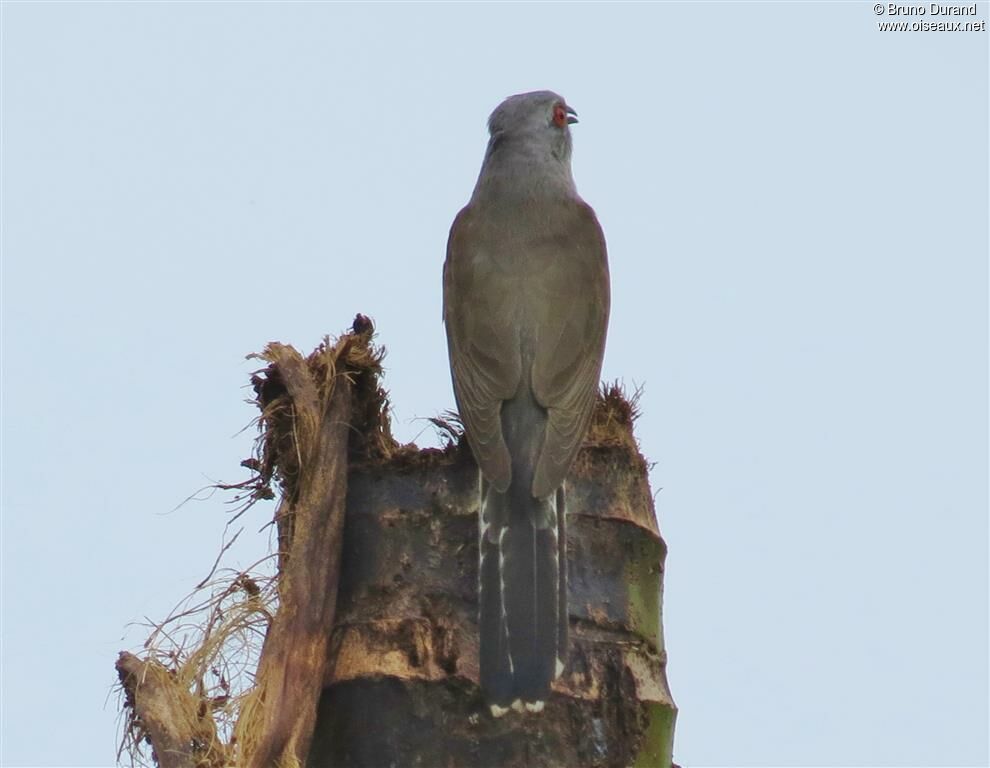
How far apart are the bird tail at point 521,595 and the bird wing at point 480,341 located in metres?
0.17

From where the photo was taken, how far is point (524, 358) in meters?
6.71

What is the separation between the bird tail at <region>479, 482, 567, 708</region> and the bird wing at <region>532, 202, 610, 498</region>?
15cm

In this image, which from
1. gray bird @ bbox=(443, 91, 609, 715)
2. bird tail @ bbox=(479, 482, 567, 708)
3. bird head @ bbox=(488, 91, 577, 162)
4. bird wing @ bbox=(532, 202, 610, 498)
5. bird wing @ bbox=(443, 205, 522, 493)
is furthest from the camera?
bird head @ bbox=(488, 91, 577, 162)

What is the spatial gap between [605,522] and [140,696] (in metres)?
1.72

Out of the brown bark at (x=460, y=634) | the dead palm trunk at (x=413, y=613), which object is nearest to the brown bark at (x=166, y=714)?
the dead palm trunk at (x=413, y=613)

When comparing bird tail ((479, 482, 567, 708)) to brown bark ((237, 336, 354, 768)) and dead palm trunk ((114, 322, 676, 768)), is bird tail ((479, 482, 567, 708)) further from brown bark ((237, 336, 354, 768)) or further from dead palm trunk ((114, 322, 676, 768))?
brown bark ((237, 336, 354, 768))

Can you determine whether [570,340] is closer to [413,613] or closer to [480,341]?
[480,341]

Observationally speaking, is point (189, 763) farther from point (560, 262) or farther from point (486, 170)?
point (486, 170)

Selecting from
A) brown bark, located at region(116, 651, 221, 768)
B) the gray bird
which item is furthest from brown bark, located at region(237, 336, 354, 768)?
the gray bird

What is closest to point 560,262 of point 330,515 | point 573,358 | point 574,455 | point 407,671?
point 573,358

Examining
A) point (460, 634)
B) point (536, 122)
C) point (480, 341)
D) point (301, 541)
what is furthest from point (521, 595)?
point (536, 122)

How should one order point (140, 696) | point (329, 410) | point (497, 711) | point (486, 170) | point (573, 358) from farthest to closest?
1. point (486, 170)
2. point (573, 358)
3. point (329, 410)
4. point (140, 696)
5. point (497, 711)

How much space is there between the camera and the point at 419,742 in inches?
182

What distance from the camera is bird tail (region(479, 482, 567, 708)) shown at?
15.2 feet
